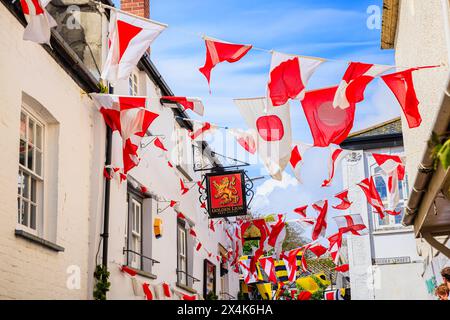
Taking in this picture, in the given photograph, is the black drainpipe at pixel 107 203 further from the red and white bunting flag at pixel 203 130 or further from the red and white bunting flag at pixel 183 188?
the red and white bunting flag at pixel 183 188

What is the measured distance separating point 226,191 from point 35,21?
875 cm

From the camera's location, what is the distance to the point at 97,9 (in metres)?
12.5

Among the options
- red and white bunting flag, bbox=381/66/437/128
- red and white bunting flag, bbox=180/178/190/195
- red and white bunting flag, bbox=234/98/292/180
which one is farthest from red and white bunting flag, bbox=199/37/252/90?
red and white bunting flag, bbox=180/178/190/195

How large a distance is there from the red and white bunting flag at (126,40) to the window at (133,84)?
5.37 meters

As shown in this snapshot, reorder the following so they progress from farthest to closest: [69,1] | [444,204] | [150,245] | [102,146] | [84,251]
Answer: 1. [150,245]
2. [69,1]
3. [102,146]
4. [84,251]
5. [444,204]

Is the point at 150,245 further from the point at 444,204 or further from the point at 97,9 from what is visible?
the point at 444,204

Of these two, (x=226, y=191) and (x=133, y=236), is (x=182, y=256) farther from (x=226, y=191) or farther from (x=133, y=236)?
(x=133, y=236)

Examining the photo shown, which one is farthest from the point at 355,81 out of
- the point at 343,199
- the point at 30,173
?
the point at 343,199

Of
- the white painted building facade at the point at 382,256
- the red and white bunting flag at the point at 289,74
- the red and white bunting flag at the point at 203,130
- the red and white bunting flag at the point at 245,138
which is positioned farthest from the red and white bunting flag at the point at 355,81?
the white painted building facade at the point at 382,256

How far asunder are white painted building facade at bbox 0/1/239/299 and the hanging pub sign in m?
1.57

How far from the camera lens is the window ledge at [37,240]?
342 inches

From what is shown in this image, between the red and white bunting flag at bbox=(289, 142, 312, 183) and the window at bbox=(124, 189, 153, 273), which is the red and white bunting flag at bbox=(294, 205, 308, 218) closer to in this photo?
the window at bbox=(124, 189, 153, 273)

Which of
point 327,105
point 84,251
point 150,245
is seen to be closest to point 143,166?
point 150,245
